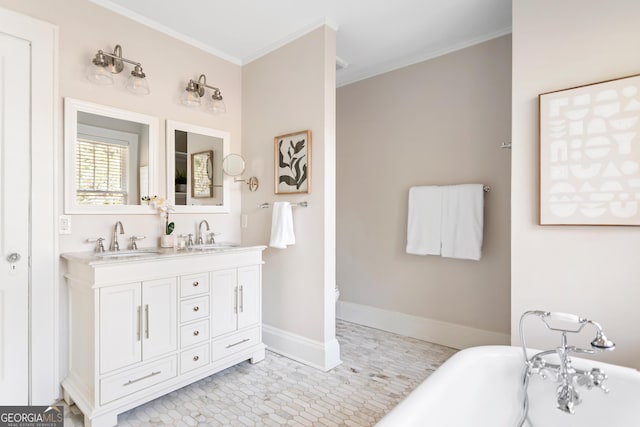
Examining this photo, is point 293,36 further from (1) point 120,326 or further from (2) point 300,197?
(1) point 120,326

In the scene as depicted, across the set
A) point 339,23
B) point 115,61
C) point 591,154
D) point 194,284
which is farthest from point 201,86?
point 591,154

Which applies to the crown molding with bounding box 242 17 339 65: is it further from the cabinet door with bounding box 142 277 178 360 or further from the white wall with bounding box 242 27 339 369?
the cabinet door with bounding box 142 277 178 360

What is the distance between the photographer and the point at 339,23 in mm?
2527

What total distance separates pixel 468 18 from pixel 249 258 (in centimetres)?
242

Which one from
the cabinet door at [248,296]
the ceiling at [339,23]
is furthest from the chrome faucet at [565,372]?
the ceiling at [339,23]

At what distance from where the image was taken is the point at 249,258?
8.25 ft

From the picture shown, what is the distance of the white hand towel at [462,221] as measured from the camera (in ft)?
8.72

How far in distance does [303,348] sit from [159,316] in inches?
44.2

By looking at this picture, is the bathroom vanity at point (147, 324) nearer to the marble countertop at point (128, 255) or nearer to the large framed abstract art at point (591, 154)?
the marble countertop at point (128, 255)

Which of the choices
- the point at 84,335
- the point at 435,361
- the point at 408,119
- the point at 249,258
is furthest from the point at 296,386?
the point at 408,119

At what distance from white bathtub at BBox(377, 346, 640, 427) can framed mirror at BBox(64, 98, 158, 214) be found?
2209mm

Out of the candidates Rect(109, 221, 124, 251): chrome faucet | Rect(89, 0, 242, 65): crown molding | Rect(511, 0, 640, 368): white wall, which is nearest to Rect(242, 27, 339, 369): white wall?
Rect(89, 0, 242, 65): crown molding

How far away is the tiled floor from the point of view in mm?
1872

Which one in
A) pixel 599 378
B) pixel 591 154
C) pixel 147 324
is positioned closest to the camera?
pixel 599 378
